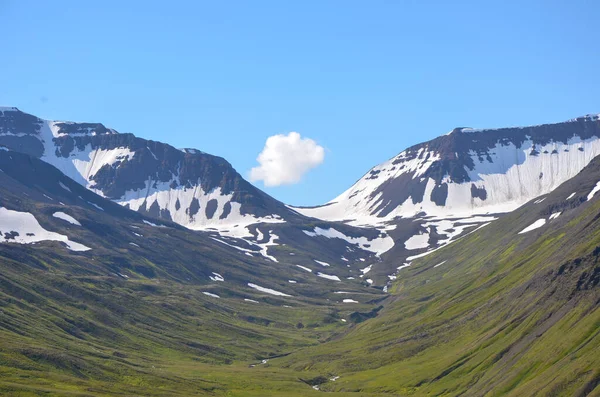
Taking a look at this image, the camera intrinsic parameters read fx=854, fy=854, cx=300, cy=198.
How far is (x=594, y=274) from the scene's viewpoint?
15738 centimetres

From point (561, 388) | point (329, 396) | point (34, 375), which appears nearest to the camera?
point (561, 388)

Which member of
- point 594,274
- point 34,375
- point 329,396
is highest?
point 594,274

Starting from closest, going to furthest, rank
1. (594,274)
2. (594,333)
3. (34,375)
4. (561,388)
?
(561,388) < (594,333) < (34,375) < (594,274)

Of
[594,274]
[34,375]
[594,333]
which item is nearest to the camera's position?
[594,333]

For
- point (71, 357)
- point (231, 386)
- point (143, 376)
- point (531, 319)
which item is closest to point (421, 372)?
point (531, 319)

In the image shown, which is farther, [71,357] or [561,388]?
[71,357]

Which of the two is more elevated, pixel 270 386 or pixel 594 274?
pixel 594 274

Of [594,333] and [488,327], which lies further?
[488,327]

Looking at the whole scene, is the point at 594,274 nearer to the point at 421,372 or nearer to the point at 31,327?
the point at 421,372

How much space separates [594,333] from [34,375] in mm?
91890

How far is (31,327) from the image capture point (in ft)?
601

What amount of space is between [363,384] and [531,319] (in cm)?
4080

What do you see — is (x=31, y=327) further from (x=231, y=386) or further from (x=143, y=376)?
(x=231, y=386)

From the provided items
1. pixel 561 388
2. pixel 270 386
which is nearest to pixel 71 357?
pixel 270 386
